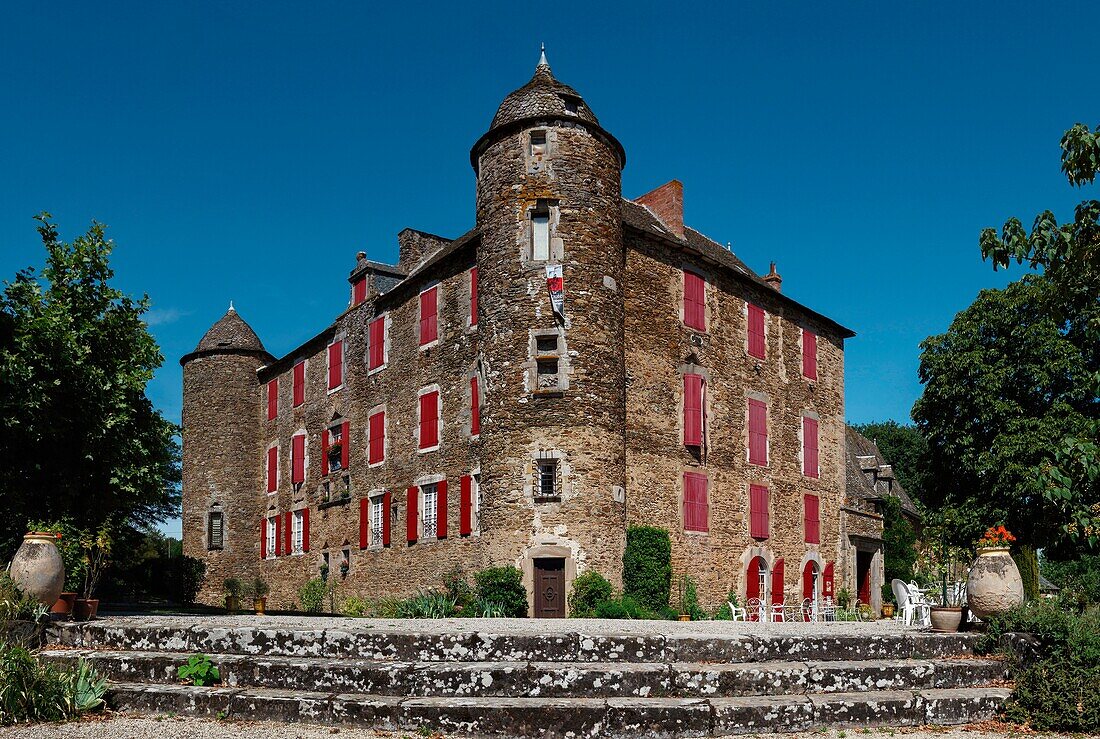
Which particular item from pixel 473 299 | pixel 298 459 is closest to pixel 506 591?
pixel 473 299

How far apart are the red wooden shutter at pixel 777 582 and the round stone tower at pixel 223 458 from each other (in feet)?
61.9

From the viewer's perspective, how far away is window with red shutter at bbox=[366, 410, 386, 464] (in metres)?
28.5

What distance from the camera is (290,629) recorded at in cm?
996

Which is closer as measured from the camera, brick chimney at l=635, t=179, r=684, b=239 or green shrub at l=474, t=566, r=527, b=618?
green shrub at l=474, t=566, r=527, b=618

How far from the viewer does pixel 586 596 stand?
2109cm

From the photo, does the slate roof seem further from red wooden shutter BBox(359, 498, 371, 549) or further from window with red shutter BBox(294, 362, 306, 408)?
window with red shutter BBox(294, 362, 306, 408)

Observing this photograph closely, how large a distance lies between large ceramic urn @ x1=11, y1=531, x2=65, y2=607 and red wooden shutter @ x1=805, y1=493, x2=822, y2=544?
22.0 metres

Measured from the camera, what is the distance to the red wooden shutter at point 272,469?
35562mm

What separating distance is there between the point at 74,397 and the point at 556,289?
10.2m

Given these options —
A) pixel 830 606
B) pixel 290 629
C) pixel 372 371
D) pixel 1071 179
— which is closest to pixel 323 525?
pixel 372 371

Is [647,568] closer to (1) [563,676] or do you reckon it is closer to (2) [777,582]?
(2) [777,582]

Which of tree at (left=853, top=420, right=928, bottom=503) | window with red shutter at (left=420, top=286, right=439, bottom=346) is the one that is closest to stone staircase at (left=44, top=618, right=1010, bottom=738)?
window with red shutter at (left=420, top=286, right=439, bottom=346)

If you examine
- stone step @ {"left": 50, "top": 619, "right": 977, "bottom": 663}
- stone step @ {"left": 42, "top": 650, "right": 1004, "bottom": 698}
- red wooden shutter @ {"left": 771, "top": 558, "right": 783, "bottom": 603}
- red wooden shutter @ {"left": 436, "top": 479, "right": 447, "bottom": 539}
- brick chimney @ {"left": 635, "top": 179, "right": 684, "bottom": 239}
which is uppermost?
brick chimney @ {"left": 635, "top": 179, "right": 684, "bottom": 239}

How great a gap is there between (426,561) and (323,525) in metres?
6.88
